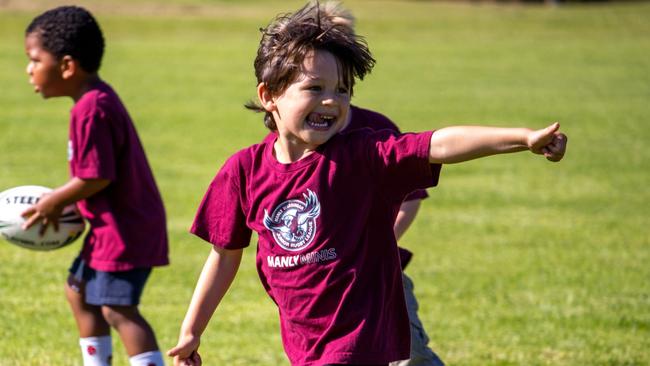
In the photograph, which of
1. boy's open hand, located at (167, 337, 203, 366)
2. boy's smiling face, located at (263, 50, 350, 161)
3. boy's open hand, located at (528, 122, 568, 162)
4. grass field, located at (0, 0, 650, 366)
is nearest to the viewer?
boy's open hand, located at (528, 122, 568, 162)

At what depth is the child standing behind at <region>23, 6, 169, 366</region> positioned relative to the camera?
4684mm

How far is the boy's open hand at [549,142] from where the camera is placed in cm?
292

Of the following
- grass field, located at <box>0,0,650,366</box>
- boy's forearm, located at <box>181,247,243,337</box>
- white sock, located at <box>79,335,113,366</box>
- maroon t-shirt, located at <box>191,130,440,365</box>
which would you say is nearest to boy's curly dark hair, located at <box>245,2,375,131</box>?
maroon t-shirt, located at <box>191,130,440,365</box>

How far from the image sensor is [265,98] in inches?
143

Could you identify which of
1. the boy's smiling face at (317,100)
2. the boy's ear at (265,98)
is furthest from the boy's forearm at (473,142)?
the boy's ear at (265,98)

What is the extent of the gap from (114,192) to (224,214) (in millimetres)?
1198

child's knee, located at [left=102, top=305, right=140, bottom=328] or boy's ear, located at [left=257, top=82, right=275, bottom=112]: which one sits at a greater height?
boy's ear, located at [left=257, top=82, right=275, bottom=112]

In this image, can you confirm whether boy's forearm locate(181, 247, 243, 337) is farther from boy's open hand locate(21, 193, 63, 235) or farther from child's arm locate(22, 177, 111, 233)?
boy's open hand locate(21, 193, 63, 235)

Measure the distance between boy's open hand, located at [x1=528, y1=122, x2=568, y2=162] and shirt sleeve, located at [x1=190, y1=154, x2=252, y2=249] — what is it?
3.63 feet

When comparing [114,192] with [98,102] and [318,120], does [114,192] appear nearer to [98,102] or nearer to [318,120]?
[98,102]

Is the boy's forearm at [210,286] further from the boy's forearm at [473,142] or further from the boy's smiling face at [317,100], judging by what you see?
the boy's forearm at [473,142]

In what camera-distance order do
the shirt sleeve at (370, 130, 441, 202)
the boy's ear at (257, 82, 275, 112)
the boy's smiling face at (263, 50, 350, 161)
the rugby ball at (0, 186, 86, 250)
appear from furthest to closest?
the rugby ball at (0, 186, 86, 250) < the boy's ear at (257, 82, 275, 112) < the boy's smiling face at (263, 50, 350, 161) < the shirt sleeve at (370, 130, 441, 202)

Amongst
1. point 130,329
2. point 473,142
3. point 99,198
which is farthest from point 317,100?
point 130,329

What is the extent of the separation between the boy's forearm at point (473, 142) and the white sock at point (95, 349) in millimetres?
2206
